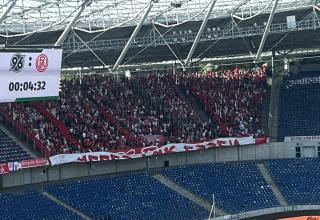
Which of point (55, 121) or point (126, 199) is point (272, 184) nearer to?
point (126, 199)

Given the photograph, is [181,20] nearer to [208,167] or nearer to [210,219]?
[208,167]

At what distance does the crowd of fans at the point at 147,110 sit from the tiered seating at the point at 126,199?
2117mm

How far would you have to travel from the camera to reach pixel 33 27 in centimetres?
4091

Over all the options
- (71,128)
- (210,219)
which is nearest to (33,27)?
(71,128)

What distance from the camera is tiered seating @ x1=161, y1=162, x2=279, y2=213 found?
38.3m

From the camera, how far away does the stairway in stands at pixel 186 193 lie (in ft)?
123

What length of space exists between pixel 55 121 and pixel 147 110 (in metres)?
6.99

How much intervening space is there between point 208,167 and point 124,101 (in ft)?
21.3

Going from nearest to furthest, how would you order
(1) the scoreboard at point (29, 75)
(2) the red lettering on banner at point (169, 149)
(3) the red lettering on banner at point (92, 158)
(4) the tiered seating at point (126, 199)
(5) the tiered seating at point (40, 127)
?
(1) the scoreboard at point (29, 75)
(4) the tiered seating at point (126, 199)
(5) the tiered seating at point (40, 127)
(3) the red lettering on banner at point (92, 158)
(2) the red lettering on banner at point (169, 149)

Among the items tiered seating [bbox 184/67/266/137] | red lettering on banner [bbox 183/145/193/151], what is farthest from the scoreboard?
tiered seating [bbox 184/67/266/137]

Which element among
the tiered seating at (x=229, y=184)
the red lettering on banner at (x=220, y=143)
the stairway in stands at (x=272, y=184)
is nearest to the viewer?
the tiered seating at (x=229, y=184)

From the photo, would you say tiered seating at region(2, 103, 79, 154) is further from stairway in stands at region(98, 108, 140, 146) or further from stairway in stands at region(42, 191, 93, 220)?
stairway in stands at region(98, 108, 140, 146)

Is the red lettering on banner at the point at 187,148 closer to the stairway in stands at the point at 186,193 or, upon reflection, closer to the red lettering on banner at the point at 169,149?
the red lettering on banner at the point at 169,149

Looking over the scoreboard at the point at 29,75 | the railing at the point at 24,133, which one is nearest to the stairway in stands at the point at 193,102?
the railing at the point at 24,133
